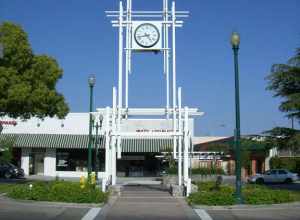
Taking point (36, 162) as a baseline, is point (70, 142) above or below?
above

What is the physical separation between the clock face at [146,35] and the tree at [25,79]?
212 inches

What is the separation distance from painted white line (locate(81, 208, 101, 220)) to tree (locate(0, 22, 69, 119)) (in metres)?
11.3

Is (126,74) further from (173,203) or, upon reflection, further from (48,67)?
(173,203)

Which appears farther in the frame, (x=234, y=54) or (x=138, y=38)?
(x=138, y=38)

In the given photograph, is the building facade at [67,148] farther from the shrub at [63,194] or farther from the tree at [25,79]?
the shrub at [63,194]

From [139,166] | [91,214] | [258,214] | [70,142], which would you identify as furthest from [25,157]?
[258,214]

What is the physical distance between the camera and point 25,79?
96.4 feet

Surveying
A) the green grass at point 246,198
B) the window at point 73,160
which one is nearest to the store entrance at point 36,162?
the window at point 73,160

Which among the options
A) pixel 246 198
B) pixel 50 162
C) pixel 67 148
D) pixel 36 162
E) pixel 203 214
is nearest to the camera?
pixel 203 214

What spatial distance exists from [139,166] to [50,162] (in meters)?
8.81

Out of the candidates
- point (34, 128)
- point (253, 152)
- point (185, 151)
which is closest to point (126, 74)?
point (185, 151)

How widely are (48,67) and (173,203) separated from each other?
12735 millimetres

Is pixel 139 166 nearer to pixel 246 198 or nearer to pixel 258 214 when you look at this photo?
pixel 246 198

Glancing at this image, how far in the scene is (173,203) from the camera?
70.4 feet
